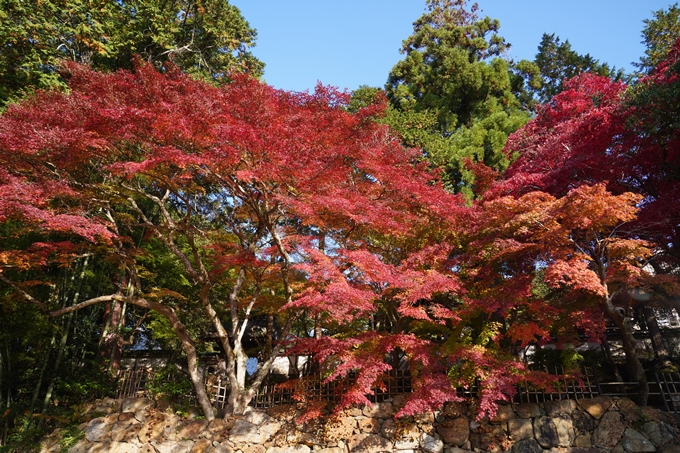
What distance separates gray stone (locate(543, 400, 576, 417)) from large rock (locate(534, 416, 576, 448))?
0.09m

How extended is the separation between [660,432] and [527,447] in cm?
225

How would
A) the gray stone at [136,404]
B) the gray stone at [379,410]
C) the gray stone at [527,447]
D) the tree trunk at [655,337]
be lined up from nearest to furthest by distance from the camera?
the gray stone at [527,447]
the gray stone at [379,410]
the gray stone at [136,404]
the tree trunk at [655,337]

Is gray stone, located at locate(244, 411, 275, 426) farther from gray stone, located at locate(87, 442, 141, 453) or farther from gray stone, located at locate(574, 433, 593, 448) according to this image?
gray stone, located at locate(574, 433, 593, 448)

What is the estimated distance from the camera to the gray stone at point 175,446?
8.20m

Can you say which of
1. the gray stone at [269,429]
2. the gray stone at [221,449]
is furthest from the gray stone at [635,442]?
the gray stone at [221,449]

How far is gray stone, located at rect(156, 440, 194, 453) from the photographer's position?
820 centimetres

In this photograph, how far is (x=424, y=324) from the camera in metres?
9.26

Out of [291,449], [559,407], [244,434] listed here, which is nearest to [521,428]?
[559,407]

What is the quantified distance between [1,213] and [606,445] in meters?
10.9

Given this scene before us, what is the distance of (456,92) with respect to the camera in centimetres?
1656

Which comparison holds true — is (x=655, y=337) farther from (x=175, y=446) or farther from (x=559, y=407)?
(x=175, y=446)

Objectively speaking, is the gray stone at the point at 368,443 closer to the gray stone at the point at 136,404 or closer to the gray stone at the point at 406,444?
the gray stone at the point at 406,444

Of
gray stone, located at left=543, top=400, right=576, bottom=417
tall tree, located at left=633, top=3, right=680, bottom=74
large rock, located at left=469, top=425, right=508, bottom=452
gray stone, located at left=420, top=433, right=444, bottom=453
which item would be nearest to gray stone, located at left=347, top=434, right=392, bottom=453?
gray stone, located at left=420, top=433, right=444, bottom=453

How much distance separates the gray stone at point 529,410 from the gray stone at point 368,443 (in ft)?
8.21
